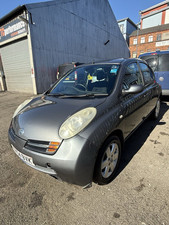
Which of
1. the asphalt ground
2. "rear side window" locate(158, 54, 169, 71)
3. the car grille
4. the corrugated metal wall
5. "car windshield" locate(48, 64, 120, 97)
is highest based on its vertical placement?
the corrugated metal wall

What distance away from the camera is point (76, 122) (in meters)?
1.55

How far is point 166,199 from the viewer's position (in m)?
1.62

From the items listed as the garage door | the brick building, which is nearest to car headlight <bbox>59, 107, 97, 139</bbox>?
the garage door

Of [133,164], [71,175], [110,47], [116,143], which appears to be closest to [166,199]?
[133,164]

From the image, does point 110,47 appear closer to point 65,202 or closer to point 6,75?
→ point 6,75

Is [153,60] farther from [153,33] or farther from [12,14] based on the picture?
[153,33]

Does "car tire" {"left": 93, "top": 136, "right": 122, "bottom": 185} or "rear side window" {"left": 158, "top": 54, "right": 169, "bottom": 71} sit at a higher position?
"rear side window" {"left": 158, "top": 54, "right": 169, "bottom": 71}

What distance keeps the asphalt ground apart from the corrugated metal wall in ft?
26.5

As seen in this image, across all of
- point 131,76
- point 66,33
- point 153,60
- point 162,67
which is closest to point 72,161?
point 131,76

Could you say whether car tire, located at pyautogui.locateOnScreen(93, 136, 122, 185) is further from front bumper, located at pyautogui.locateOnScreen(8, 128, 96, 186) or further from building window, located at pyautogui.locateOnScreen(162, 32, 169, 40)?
building window, located at pyautogui.locateOnScreen(162, 32, 169, 40)

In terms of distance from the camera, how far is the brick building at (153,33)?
94.1 ft

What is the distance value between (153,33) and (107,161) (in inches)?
1409

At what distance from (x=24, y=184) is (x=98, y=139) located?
1.27m

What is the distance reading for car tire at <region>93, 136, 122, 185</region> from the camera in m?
1.61
